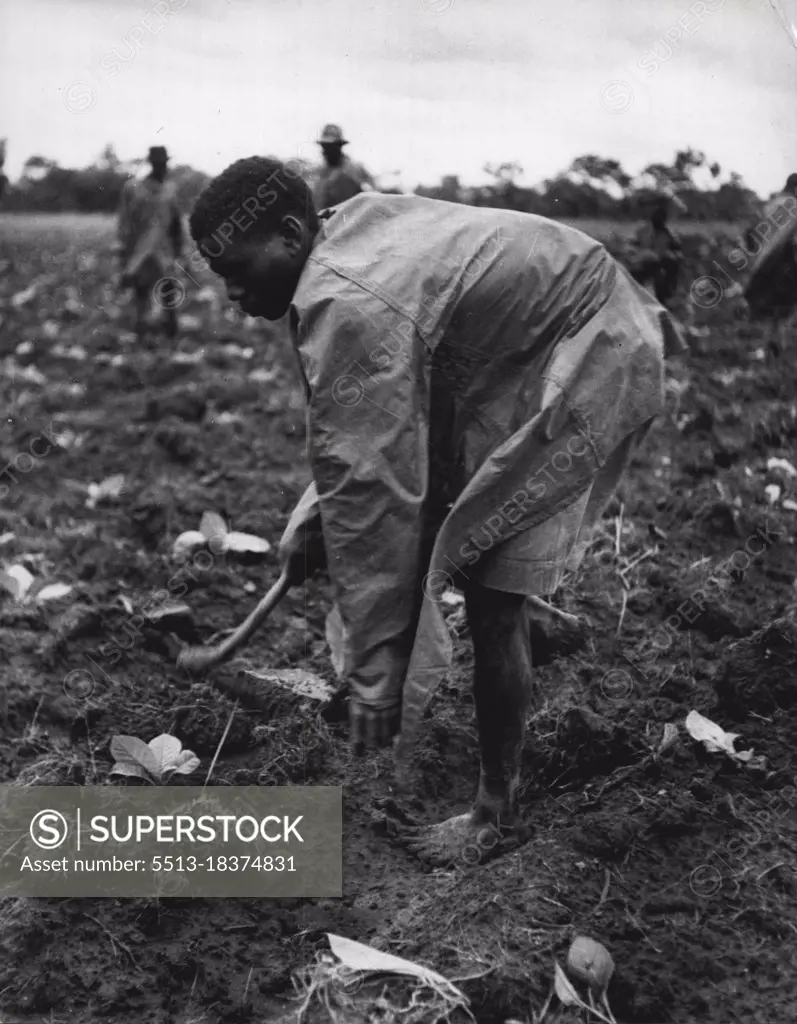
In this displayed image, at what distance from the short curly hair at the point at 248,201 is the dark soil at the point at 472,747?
1.34 metres

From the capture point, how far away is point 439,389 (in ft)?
7.64

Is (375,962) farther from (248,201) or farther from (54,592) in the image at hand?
(54,592)

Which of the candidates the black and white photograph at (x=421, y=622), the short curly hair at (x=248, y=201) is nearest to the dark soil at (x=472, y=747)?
the black and white photograph at (x=421, y=622)

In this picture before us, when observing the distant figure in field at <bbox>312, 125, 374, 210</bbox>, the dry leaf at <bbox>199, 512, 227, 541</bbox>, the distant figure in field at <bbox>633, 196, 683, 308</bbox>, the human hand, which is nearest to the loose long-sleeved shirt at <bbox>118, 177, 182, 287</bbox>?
the distant figure in field at <bbox>312, 125, 374, 210</bbox>

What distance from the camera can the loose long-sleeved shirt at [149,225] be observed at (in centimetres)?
733

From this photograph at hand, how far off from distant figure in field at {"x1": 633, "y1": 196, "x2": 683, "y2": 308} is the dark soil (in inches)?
34.7

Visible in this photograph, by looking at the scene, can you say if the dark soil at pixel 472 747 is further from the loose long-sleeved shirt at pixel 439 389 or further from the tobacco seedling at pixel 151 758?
the loose long-sleeved shirt at pixel 439 389

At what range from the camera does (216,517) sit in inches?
156

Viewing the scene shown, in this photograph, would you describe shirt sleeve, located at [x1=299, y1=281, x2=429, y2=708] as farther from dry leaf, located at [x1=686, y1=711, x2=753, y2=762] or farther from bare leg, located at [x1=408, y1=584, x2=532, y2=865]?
dry leaf, located at [x1=686, y1=711, x2=753, y2=762]

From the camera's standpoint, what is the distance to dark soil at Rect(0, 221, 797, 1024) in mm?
2314

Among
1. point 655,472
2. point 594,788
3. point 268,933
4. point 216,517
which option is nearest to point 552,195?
point 655,472

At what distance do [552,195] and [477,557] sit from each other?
17.8 feet

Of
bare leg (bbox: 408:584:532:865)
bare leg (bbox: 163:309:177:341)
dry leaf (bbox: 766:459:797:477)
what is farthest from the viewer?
bare leg (bbox: 163:309:177:341)

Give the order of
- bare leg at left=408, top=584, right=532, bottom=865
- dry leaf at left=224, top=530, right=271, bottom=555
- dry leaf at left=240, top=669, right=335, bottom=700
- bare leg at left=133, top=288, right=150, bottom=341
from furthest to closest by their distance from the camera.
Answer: bare leg at left=133, top=288, right=150, bottom=341, dry leaf at left=224, top=530, right=271, bottom=555, dry leaf at left=240, top=669, right=335, bottom=700, bare leg at left=408, top=584, right=532, bottom=865
